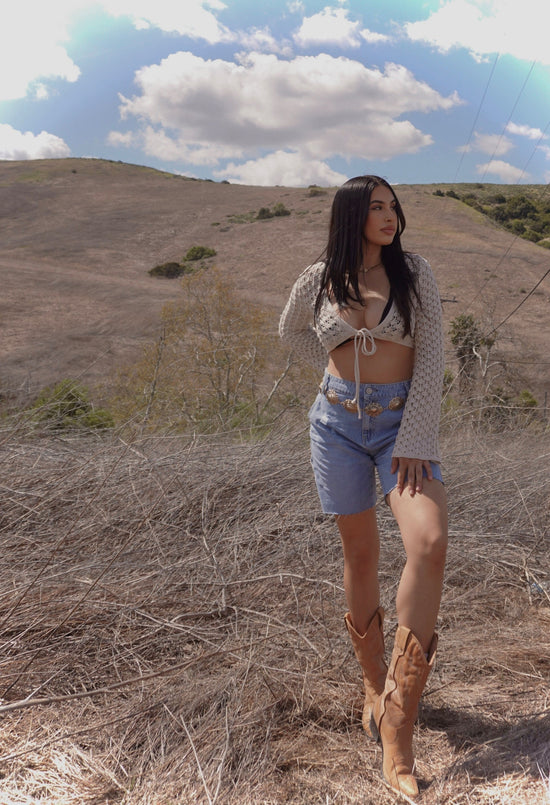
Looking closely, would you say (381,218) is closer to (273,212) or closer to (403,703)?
(403,703)

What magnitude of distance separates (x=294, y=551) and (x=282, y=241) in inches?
1117

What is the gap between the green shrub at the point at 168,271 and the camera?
27.9 metres

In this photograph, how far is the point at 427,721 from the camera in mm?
2262

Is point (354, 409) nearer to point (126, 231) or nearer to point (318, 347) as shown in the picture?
point (318, 347)

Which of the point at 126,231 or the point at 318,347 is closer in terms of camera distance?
the point at 318,347

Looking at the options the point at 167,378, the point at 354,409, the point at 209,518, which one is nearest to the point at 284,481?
the point at 209,518

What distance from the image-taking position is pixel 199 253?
3131cm

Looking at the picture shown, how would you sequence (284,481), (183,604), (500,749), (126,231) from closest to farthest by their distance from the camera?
1. (500,749)
2. (183,604)
3. (284,481)
4. (126,231)

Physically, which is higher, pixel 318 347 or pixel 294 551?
pixel 318 347

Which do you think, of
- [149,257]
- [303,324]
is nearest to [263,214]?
[149,257]

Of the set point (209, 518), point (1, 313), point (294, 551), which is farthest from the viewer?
point (1, 313)

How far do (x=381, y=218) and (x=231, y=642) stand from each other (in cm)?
165

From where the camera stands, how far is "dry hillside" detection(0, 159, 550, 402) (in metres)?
13.9

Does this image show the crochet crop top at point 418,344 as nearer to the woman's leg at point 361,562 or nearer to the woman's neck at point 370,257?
the woman's neck at point 370,257
